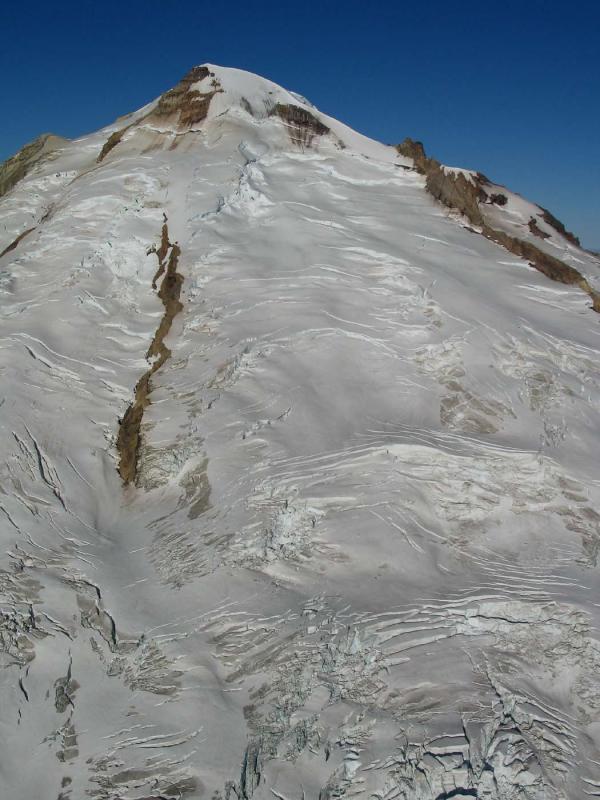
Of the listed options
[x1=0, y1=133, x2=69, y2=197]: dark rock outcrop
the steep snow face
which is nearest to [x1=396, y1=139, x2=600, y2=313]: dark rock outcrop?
the steep snow face

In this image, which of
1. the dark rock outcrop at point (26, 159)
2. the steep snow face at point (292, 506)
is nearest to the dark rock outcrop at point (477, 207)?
the steep snow face at point (292, 506)

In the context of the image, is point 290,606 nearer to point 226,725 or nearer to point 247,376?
point 226,725

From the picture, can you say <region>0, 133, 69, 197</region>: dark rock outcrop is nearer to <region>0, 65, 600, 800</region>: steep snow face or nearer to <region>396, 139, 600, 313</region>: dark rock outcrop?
<region>0, 65, 600, 800</region>: steep snow face

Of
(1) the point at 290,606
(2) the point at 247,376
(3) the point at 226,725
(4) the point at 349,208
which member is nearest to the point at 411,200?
(4) the point at 349,208

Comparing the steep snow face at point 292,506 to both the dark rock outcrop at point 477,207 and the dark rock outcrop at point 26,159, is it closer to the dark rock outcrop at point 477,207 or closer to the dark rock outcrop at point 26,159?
the dark rock outcrop at point 477,207

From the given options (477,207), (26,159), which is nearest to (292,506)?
(477,207)

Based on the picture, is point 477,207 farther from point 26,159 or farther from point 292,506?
point 26,159

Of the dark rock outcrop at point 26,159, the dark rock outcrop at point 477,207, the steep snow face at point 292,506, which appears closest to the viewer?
the steep snow face at point 292,506

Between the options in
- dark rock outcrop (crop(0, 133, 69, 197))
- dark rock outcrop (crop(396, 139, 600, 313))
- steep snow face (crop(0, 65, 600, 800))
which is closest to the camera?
steep snow face (crop(0, 65, 600, 800))
